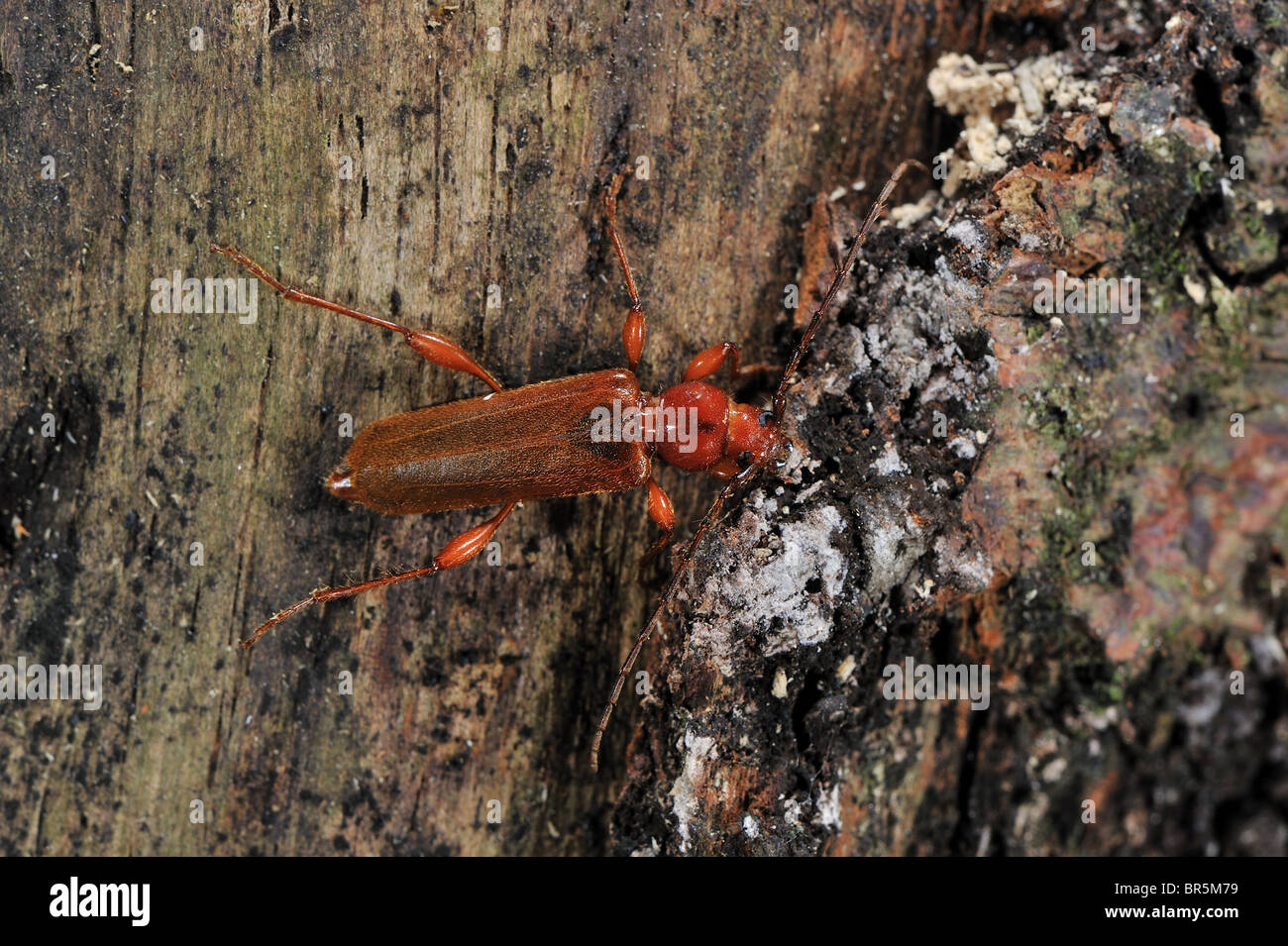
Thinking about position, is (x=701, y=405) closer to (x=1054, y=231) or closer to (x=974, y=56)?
(x=1054, y=231)

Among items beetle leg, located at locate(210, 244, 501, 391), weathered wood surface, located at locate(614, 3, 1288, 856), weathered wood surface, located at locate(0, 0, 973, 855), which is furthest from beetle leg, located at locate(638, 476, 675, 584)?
beetle leg, located at locate(210, 244, 501, 391)

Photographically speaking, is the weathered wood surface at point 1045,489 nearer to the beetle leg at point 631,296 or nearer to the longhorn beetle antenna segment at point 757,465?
the longhorn beetle antenna segment at point 757,465

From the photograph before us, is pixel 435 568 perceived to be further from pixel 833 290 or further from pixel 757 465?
pixel 833 290

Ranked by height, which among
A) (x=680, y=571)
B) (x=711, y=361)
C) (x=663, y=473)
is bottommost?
(x=680, y=571)

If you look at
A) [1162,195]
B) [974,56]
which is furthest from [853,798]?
[974,56]

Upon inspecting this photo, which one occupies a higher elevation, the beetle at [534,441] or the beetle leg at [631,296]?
the beetle leg at [631,296]

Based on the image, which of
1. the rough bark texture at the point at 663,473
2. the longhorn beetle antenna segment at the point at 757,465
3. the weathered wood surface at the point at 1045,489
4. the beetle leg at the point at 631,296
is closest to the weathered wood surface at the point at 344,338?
the rough bark texture at the point at 663,473

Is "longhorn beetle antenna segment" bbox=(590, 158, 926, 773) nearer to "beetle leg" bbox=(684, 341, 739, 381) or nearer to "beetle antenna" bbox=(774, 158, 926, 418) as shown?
"beetle antenna" bbox=(774, 158, 926, 418)

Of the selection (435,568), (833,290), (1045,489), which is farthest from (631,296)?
(1045,489)
